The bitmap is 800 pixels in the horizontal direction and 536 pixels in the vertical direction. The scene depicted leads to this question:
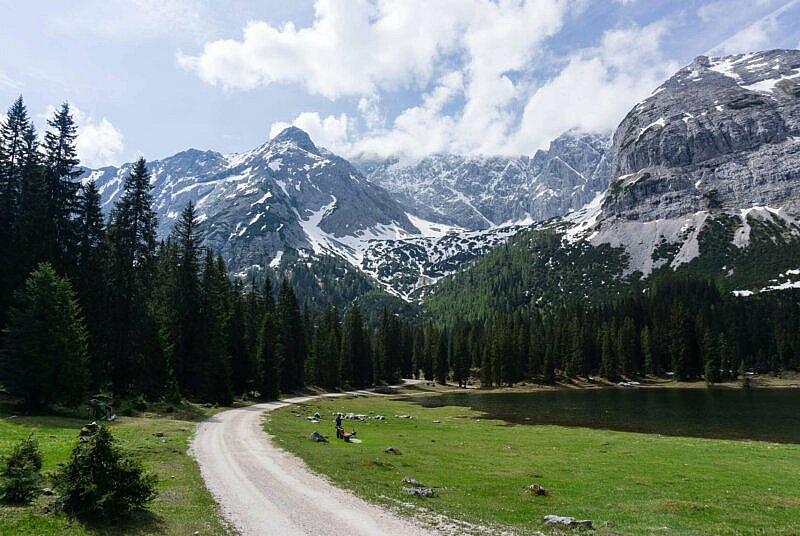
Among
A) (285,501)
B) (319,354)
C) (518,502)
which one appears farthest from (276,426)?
(319,354)

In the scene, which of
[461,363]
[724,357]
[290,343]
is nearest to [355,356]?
[290,343]

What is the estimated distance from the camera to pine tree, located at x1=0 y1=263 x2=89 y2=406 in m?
39.3

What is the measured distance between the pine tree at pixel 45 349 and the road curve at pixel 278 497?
16026 millimetres

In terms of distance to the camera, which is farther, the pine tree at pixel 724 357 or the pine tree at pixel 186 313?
the pine tree at pixel 724 357

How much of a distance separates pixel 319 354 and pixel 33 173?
2840 inches

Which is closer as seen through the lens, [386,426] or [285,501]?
[285,501]

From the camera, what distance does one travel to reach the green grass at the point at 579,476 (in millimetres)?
19578

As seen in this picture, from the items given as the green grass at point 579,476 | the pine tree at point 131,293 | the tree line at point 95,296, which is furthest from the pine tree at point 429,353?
the pine tree at point 131,293

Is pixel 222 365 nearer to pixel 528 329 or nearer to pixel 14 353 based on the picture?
pixel 14 353

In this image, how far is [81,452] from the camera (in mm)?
16297

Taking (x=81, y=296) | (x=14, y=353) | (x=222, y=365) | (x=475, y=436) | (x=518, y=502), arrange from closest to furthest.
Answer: (x=518, y=502) < (x=14, y=353) < (x=475, y=436) < (x=81, y=296) < (x=222, y=365)

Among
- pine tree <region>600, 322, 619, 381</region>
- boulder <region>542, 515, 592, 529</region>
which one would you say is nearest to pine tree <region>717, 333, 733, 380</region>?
pine tree <region>600, 322, 619, 381</region>

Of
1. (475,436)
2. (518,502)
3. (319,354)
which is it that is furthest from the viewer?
(319,354)

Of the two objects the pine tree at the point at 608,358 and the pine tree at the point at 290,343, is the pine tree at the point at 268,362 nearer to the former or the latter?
the pine tree at the point at 290,343
